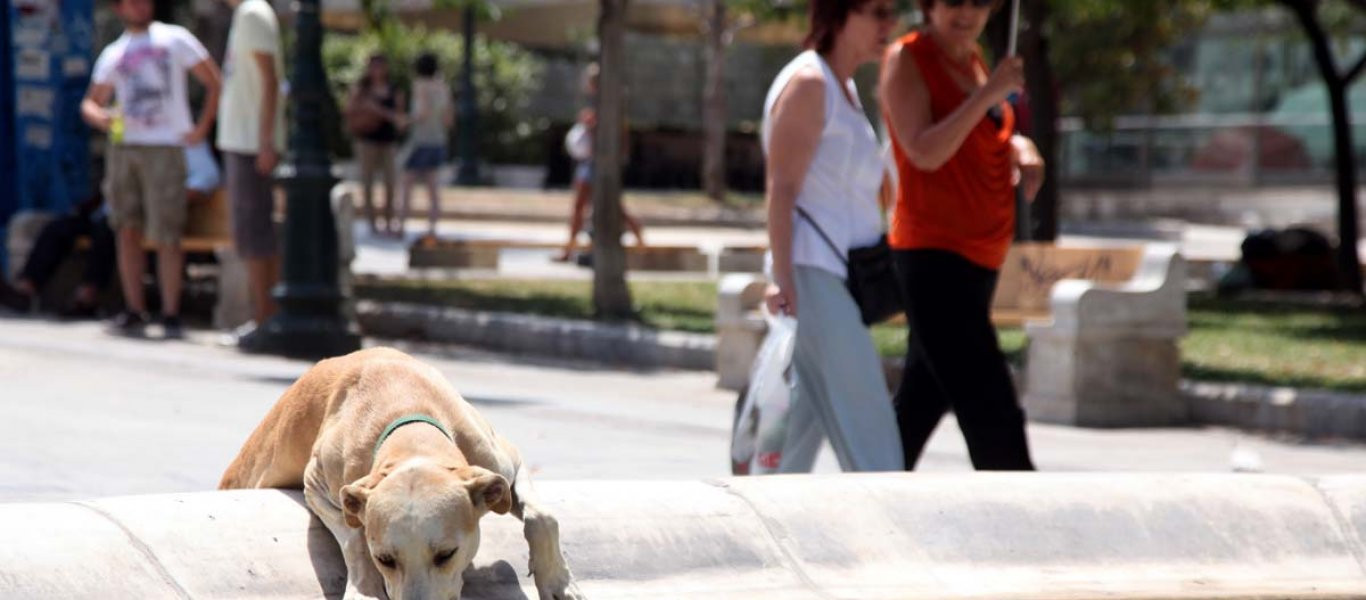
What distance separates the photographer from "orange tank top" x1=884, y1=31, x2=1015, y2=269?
6.42m

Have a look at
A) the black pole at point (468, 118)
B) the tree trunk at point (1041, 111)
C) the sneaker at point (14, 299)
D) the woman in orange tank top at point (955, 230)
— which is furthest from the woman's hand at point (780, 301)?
the black pole at point (468, 118)

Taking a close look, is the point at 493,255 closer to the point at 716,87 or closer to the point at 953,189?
the point at 716,87

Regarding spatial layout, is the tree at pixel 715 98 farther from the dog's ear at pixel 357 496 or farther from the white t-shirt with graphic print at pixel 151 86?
the dog's ear at pixel 357 496

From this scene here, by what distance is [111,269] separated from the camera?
14250 millimetres

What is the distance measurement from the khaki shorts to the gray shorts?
314 millimetres

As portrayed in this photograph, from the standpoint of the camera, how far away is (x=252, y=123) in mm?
12711

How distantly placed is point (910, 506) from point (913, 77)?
53.7 inches

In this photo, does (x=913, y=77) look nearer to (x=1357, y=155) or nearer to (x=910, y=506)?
(x=910, y=506)

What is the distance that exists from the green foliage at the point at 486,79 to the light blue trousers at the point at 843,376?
29615mm

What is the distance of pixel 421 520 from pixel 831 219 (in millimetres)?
2205

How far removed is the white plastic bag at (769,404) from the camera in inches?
254

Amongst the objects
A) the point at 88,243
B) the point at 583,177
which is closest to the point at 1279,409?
the point at 88,243

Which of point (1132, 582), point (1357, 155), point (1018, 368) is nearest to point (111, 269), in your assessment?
point (1018, 368)

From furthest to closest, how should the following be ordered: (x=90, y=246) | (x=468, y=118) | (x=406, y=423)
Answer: (x=468, y=118), (x=90, y=246), (x=406, y=423)
